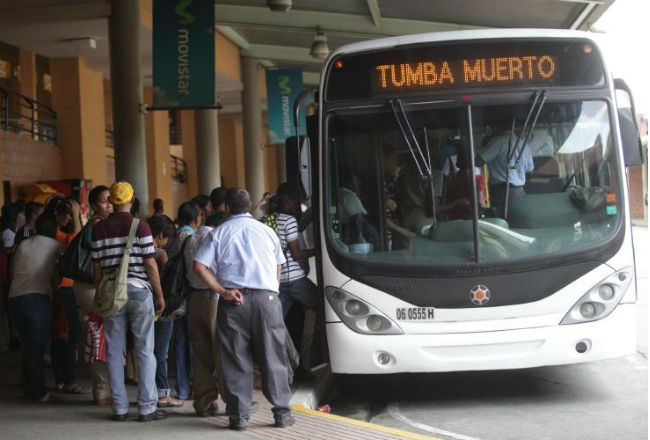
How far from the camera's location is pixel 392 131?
8.14 meters

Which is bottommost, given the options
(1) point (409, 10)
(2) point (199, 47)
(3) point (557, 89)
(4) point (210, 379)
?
(4) point (210, 379)

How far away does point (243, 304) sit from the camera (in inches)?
273

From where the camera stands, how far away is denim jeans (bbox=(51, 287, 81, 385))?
8.54m

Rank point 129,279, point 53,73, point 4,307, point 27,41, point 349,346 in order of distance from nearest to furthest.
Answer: point 129,279 < point 349,346 < point 4,307 < point 27,41 < point 53,73

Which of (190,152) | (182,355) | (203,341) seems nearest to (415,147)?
(203,341)

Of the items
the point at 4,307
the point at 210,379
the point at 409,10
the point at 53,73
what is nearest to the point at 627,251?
the point at 210,379

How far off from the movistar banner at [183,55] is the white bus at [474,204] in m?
7.78

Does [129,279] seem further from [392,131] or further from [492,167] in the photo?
[492,167]

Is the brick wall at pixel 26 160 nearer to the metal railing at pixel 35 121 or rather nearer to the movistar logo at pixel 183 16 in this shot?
the metal railing at pixel 35 121

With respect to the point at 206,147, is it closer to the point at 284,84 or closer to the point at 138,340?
the point at 284,84

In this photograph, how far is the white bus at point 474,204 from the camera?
7.82 m

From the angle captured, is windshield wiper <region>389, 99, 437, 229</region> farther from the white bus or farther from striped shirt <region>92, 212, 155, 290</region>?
striped shirt <region>92, 212, 155, 290</region>

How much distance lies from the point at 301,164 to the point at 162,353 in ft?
6.48

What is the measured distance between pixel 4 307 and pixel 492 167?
5.45m
